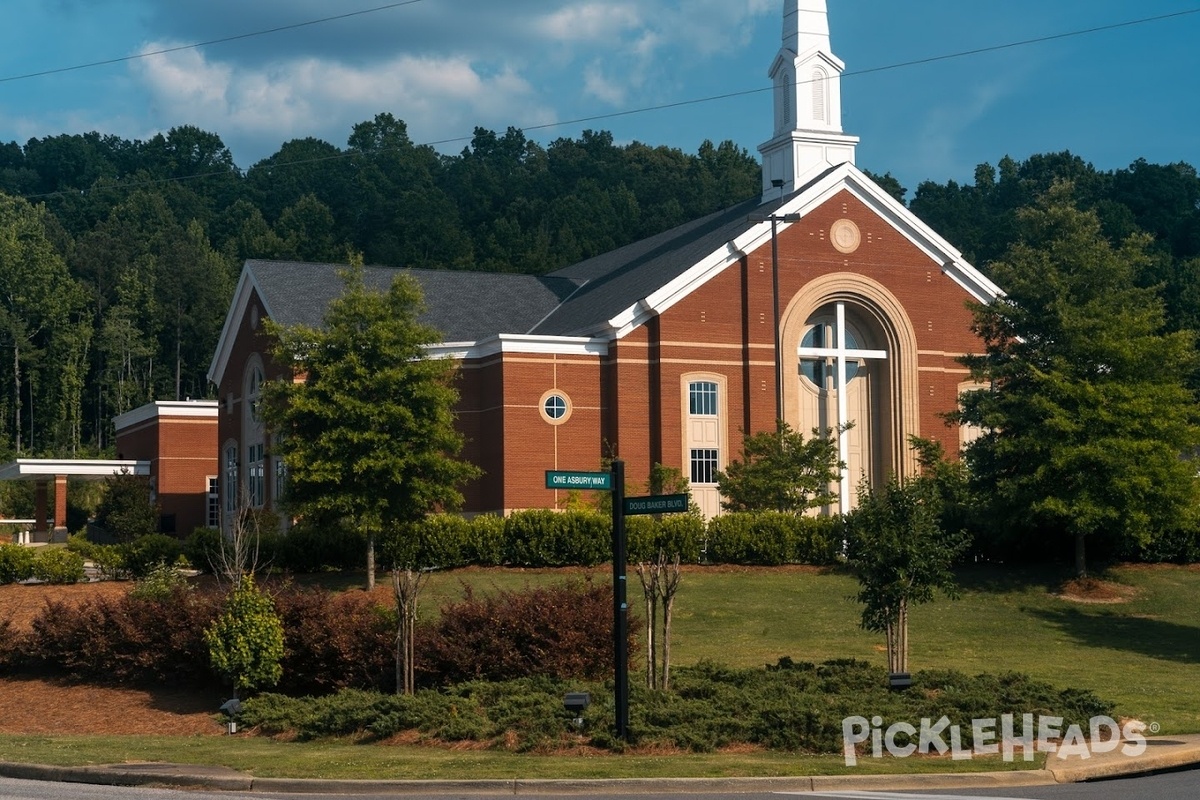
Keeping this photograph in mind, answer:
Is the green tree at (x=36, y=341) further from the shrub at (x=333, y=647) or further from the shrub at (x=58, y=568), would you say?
the shrub at (x=333, y=647)

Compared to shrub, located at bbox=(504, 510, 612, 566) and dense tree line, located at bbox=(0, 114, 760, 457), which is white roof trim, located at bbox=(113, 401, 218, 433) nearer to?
shrub, located at bbox=(504, 510, 612, 566)

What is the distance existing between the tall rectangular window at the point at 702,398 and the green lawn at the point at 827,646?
927cm

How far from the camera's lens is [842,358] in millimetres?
48594

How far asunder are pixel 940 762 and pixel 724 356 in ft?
102

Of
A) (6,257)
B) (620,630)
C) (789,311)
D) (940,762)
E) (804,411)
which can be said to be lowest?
(940,762)

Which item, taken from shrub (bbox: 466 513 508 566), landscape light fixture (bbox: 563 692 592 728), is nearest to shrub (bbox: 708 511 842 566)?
shrub (bbox: 466 513 508 566)

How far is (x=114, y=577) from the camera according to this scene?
119 feet

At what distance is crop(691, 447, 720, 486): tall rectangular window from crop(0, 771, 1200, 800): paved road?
30.5 metres

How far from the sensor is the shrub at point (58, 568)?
115 feet

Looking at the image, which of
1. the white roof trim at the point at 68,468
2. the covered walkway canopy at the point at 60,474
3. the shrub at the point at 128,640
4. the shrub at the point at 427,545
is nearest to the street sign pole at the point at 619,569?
the shrub at the point at 128,640

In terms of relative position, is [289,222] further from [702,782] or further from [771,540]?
[702,782]

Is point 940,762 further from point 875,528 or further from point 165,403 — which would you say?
point 165,403

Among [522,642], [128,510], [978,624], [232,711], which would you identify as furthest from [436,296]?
[232,711]

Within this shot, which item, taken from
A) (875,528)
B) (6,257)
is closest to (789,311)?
(875,528)
